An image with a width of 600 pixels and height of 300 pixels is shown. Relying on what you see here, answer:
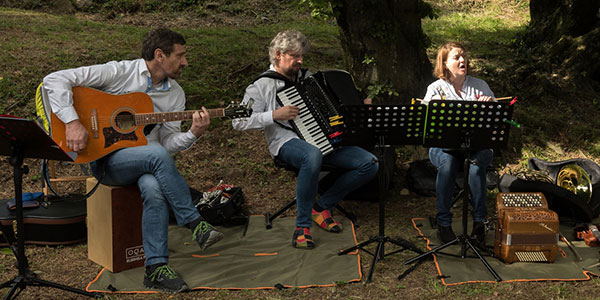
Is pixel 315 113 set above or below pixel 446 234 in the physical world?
above

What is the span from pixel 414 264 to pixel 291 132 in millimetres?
1480

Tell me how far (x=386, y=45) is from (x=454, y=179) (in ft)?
7.28

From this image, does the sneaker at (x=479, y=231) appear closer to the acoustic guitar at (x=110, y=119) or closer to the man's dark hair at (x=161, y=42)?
the acoustic guitar at (x=110, y=119)

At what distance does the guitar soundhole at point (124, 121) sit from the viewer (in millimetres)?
4031

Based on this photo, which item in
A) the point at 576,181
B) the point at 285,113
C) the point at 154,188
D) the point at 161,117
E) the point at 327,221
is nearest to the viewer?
the point at 154,188

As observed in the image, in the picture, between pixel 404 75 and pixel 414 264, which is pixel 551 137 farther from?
pixel 414 264

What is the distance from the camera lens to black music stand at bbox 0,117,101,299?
313 cm

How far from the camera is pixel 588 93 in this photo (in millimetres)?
7750

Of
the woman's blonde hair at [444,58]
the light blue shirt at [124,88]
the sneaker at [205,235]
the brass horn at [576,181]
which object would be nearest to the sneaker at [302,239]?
the sneaker at [205,235]

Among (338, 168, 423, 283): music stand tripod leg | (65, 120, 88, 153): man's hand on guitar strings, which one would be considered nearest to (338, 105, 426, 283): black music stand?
(338, 168, 423, 283): music stand tripod leg

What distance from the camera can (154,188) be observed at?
3896 mm

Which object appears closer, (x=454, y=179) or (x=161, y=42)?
(x=161, y=42)

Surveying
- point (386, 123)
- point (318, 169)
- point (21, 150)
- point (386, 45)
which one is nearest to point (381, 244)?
point (318, 169)

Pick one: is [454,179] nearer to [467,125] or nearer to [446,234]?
[446,234]
